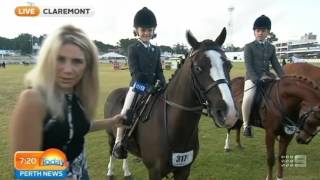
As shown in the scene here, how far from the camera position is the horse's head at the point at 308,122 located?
666cm

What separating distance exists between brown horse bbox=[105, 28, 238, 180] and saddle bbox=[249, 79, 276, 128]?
324cm

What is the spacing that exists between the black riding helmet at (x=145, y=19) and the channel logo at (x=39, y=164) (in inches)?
167

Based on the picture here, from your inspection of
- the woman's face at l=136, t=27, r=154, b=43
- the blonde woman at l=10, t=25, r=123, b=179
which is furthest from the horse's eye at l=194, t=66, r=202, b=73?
the woman's face at l=136, t=27, r=154, b=43

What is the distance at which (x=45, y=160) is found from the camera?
2020 mm

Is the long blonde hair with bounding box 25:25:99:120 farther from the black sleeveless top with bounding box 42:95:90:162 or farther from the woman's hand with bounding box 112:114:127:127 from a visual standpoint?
the woman's hand with bounding box 112:114:127:127

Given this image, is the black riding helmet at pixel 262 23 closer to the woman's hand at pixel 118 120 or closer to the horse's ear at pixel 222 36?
the horse's ear at pixel 222 36

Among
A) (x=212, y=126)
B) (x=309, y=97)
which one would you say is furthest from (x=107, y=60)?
(x=309, y=97)

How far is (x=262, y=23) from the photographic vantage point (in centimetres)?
836

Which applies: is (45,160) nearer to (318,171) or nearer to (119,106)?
(119,106)

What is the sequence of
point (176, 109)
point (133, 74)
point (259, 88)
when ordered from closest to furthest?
point (176, 109) → point (133, 74) → point (259, 88)

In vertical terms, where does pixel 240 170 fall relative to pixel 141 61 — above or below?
below

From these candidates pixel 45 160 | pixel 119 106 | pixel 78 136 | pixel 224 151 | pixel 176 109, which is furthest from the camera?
→ pixel 224 151

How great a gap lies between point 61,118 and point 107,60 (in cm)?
9710

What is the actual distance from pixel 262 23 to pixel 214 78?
16.7 ft
